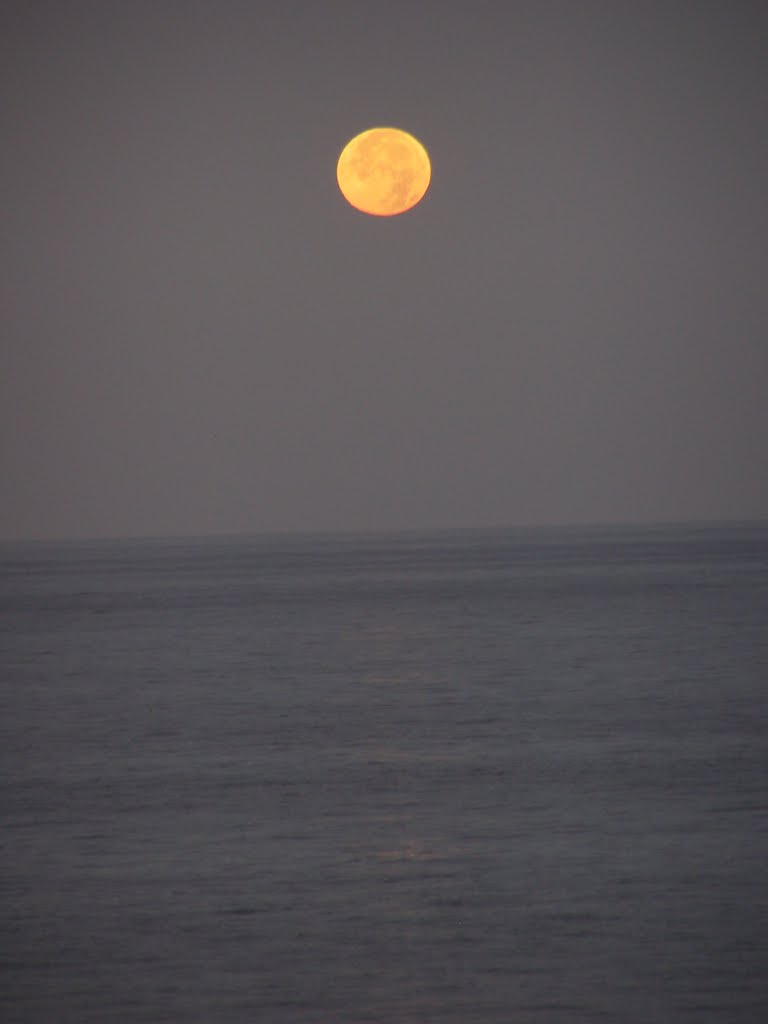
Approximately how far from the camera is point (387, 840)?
14375 mm

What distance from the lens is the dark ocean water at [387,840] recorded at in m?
9.62

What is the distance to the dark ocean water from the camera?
962 centimetres

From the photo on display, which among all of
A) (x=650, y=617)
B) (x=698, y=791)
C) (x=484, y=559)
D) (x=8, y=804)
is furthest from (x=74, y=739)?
(x=484, y=559)

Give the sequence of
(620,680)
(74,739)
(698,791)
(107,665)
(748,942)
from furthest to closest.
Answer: (107,665)
(620,680)
(74,739)
(698,791)
(748,942)

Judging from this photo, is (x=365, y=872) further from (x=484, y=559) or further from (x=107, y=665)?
(x=484, y=559)

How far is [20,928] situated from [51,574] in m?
124

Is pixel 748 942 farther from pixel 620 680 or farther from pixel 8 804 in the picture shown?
pixel 620 680

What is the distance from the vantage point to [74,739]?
923 inches

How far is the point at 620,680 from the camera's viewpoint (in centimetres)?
3241

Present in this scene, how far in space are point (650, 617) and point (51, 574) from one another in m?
86.5

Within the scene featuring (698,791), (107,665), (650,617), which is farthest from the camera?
(650,617)

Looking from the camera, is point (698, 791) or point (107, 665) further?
point (107, 665)

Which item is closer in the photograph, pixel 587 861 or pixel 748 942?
pixel 748 942

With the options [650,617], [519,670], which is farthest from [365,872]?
[650,617]
